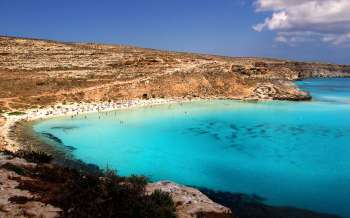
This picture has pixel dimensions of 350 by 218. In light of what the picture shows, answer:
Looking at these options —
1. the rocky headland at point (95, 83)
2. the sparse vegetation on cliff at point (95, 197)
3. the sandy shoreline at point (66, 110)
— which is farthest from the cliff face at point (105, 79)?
the sparse vegetation on cliff at point (95, 197)

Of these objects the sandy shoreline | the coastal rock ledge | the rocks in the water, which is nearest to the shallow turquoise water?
the sandy shoreline

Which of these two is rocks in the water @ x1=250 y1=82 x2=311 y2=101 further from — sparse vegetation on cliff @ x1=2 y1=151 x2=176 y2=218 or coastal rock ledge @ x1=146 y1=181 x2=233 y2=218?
sparse vegetation on cliff @ x1=2 y1=151 x2=176 y2=218

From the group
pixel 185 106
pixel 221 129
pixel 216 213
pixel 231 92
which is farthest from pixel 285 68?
pixel 216 213

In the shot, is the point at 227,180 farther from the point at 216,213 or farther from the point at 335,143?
the point at 335,143

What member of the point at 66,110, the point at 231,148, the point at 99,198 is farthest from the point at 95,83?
the point at 99,198

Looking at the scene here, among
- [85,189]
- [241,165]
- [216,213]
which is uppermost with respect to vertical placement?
[85,189]

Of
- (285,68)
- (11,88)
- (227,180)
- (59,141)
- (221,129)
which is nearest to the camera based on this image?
(227,180)
